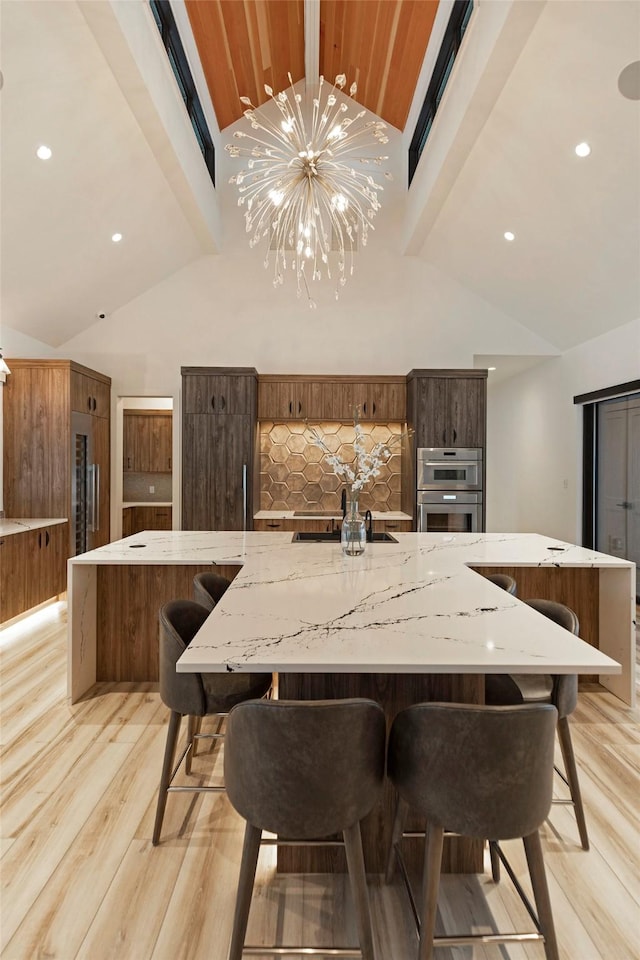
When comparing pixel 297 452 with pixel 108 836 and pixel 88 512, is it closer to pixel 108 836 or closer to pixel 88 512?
pixel 88 512

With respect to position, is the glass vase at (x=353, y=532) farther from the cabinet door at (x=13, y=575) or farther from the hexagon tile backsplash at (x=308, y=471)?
the hexagon tile backsplash at (x=308, y=471)

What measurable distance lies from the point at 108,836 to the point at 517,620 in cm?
164

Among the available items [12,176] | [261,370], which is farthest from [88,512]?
[12,176]

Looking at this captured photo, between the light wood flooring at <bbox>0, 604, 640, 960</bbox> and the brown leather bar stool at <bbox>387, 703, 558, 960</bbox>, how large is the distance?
0.33 m

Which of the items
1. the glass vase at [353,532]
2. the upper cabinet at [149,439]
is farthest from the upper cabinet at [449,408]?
the upper cabinet at [149,439]

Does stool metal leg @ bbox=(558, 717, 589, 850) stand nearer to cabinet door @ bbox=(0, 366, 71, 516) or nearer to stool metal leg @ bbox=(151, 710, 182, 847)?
stool metal leg @ bbox=(151, 710, 182, 847)

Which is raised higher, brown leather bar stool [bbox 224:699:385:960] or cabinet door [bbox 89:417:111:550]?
cabinet door [bbox 89:417:111:550]

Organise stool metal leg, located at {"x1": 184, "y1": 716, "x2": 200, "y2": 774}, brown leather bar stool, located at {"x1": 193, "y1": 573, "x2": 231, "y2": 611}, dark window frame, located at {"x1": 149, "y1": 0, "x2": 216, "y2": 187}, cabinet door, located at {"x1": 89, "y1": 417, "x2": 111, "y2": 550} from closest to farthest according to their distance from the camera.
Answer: stool metal leg, located at {"x1": 184, "y1": 716, "x2": 200, "y2": 774} → brown leather bar stool, located at {"x1": 193, "y1": 573, "x2": 231, "y2": 611} → dark window frame, located at {"x1": 149, "y1": 0, "x2": 216, "y2": 187} → cabinet door, located at {"x1": 89, "y1": 417, "x2": 111, "y2": 550}

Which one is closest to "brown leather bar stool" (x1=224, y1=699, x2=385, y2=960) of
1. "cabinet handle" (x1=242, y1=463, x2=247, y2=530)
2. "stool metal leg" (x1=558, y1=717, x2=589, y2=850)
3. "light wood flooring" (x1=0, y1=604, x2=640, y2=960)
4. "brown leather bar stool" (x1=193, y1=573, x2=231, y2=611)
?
"light wood flooring" (x1=0, y1=604, x2=640, y2=960)

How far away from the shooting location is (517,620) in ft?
5.46

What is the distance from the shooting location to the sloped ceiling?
309 centimetres

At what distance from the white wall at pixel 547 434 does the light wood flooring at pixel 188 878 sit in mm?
3894

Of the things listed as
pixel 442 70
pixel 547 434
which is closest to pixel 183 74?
pixel 442 70

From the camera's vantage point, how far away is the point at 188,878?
1.76 m
